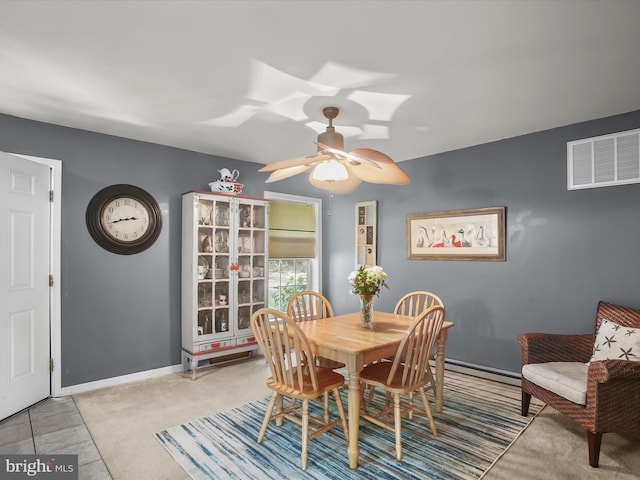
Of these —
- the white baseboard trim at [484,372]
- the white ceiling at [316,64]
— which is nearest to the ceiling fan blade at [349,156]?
the white ceiling at [316,64]

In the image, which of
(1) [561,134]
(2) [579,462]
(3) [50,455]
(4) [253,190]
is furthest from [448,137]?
(3) [50,455]

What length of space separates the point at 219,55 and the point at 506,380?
389cm

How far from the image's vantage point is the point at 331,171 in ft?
9.22

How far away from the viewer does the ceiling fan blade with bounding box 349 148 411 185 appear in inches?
Result: 100

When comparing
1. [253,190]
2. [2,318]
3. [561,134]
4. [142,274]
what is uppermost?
[561,134]

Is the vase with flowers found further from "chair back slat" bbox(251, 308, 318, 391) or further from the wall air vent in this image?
the wall air vent

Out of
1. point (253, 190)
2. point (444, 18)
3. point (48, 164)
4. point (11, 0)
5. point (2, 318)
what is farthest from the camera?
point (253, 190)

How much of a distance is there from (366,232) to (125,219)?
2.98 meters

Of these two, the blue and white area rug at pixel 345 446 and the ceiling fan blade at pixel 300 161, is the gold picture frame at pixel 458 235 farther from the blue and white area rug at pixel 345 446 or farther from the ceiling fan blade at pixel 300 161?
the ceiling fan blade at pixel 300 161

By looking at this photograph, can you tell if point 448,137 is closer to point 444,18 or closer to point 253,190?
point 444,18

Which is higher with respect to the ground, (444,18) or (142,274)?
(444,18)

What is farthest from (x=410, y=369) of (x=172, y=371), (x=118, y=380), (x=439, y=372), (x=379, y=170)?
(x=118, y=380)

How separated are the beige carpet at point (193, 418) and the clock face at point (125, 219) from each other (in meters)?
1.51

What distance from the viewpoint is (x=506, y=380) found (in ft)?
12.4
